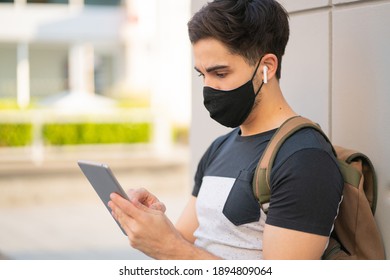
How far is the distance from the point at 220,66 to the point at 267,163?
36cm

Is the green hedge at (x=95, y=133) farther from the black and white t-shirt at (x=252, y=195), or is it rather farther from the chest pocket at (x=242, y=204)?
the chest pocket at (x=242, y=204)

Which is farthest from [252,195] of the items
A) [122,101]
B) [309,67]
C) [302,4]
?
[122,101]

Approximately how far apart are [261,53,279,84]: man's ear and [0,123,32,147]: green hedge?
1213 cm

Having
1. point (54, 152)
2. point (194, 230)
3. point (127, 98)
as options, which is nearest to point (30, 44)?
point (127, 98)

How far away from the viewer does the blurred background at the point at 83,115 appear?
9625mm

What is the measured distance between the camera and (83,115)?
49.1 ft

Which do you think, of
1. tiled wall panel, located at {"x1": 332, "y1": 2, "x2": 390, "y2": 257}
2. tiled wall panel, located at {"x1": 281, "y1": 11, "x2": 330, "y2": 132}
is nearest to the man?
tiled wall panel, located at {"x1": 332, "y1": 2, "x2": 390, "y2": 257}

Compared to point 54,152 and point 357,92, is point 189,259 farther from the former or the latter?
point 54,152

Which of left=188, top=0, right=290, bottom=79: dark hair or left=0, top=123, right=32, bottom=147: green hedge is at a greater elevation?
left=188, top=0, right=290, bottom=79: dark hair

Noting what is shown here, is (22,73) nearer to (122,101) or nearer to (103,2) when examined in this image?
(103,2)

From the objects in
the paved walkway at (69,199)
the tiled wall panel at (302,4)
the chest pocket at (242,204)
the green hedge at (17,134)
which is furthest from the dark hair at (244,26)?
the green hedge at (17,134)

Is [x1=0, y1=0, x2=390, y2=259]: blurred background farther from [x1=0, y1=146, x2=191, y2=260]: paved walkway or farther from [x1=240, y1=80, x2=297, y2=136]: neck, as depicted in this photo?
[x1=240, y1=80, x2=297, y2=136]: neck

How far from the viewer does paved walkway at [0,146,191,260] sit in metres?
8.17

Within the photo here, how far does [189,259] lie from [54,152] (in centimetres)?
1207
